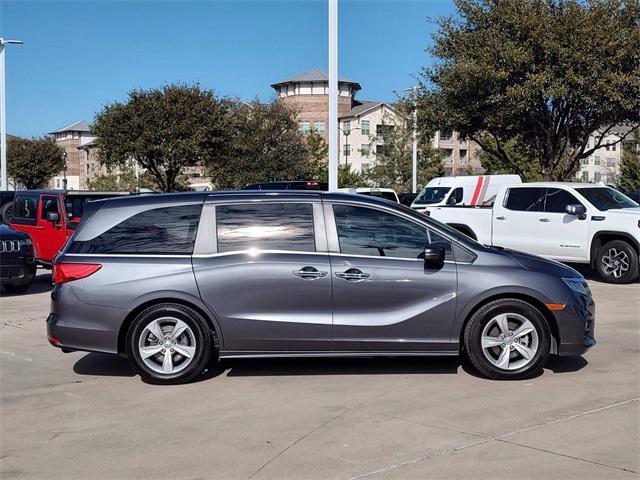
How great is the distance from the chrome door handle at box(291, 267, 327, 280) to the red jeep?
9256 mm

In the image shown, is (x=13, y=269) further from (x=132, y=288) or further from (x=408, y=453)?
(x=408, y=453)

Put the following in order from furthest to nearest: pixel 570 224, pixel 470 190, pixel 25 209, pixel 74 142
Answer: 1. pixel 74 142
2. pixel 470 190
3. pixel 25 209
4. pixel 570 224

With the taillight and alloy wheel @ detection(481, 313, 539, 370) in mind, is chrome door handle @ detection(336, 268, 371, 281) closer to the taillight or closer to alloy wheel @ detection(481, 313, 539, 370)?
alloy wheel @ detection(481, 313, 539, 370)

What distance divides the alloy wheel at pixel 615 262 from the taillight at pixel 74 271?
963 cm

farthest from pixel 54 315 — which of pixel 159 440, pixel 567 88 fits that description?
pixel 567 88

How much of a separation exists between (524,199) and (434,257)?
8422 mm

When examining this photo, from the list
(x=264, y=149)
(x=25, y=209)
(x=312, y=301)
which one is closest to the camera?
(x=312, y=301)

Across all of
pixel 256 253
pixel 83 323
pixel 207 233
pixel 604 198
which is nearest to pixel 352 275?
pixel 256 253

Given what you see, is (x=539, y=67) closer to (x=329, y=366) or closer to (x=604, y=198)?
(x=604, y=198)

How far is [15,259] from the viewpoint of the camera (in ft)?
39.9

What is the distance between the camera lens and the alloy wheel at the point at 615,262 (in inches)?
497

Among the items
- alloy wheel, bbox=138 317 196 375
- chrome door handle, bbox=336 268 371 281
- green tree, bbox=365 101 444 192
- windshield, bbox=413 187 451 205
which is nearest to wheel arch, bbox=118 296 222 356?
alloy wheel, bbox=138 317 196 375

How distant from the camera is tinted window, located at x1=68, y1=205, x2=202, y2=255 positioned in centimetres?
646

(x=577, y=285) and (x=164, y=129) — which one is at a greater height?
(x=164, y=129)
